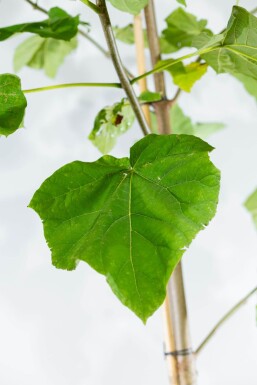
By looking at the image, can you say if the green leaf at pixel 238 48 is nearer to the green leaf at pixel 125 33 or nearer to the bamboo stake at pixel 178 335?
the bamboo stake at pixel 178 335

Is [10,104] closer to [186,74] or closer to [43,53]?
[186,74]

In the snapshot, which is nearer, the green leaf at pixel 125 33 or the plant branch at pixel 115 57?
the plant branch at pixel 115 57

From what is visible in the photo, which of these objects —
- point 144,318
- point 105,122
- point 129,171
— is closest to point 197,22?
point 105,122

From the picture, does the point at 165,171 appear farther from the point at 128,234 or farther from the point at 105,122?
the point at 105,122

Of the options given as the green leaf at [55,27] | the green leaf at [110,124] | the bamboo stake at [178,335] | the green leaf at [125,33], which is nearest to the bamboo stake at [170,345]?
the bamboo stake at [178,335]

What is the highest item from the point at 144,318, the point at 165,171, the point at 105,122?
the point at 105,122

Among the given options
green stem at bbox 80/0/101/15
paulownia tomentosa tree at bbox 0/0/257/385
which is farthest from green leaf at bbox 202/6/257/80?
green stem at bbox 80/0/101/15
